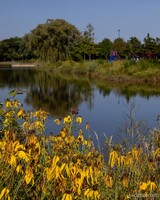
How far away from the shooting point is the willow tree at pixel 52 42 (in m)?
35.9

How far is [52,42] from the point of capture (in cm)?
3556

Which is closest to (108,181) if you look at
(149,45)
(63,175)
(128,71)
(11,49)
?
(63,175)

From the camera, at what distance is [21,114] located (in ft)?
10.5

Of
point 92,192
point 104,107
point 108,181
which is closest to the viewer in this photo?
point 92,192

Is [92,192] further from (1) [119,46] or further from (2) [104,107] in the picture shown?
(1) [119,46]

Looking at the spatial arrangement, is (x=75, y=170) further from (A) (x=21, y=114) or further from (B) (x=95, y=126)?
(B) (x=95, y=126)

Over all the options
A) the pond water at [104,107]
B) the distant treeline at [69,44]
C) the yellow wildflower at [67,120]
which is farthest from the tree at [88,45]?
the yellow wildflower at [67,120]

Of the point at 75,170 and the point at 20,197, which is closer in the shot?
the point at 75,170

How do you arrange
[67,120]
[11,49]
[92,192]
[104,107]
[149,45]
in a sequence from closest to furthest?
[92,192], [67,120], [104,107], [149,45], [11,49]

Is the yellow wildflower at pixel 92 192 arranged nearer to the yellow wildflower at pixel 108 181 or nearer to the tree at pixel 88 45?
the yellow wildflower at pixel 108 181

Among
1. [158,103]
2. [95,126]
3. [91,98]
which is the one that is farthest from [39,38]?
[95,126]

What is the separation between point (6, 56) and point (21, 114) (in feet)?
200

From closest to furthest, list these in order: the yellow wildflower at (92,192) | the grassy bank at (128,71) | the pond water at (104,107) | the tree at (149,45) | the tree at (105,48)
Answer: the yellow wildflower at (92,192) < the pond water at (104,107) < the grassy bank at (128,71) < the tree at (149,45) < the tree at (105,48)

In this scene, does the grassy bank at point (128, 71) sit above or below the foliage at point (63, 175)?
below
